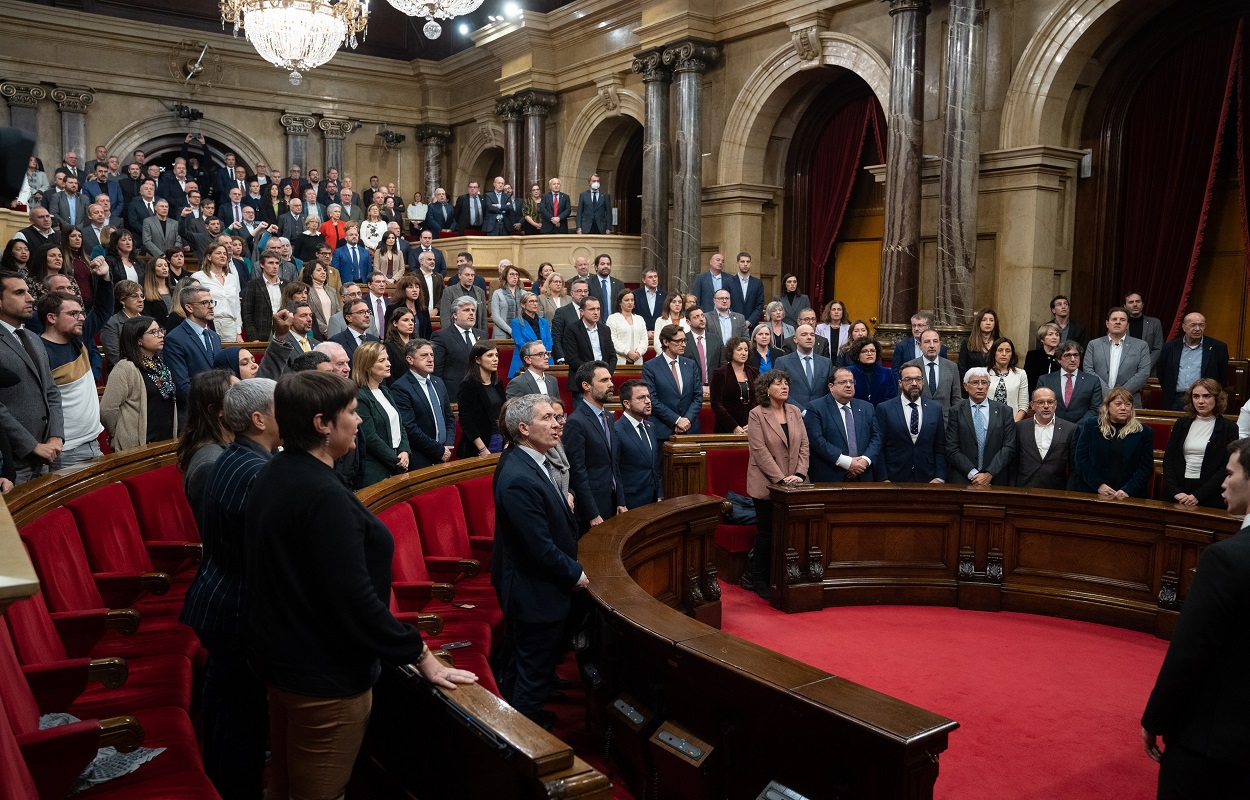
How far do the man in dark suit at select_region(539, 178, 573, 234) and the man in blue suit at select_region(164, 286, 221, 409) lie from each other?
307 inches

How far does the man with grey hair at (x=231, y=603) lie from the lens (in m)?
2.33

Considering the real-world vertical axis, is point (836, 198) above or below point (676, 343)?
above

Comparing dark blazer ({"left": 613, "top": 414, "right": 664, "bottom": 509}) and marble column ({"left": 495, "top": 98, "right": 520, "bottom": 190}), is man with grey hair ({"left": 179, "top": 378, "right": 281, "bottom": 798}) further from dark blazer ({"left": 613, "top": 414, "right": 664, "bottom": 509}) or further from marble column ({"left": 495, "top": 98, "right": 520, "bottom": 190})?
marble column ({"left": 495, "top": 98, "right": 520, "bottom": 190})

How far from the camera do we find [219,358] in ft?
14.4

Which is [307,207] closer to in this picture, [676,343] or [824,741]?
[676,343]

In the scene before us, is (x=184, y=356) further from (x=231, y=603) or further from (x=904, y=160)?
(x=904, y=160)

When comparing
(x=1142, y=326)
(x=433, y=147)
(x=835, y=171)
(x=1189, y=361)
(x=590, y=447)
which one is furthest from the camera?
(x=433, y=147)

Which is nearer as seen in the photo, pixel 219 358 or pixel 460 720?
pixel 460 720

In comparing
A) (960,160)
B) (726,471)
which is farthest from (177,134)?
(726,471)

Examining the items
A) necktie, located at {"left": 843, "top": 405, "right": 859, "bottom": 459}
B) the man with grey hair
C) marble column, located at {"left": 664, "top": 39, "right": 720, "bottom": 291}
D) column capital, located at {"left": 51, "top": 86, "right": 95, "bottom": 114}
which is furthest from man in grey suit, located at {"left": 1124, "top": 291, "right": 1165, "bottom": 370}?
column capital, located at {"left": 51, "top": 86, "right": 95, "bottom": 114}

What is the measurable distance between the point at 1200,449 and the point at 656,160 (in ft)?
25.9

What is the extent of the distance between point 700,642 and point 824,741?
47 cm

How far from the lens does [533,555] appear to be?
3.10 metres

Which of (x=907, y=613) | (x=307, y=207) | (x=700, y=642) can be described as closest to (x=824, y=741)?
(x=700, y=642)
